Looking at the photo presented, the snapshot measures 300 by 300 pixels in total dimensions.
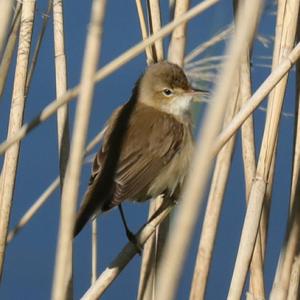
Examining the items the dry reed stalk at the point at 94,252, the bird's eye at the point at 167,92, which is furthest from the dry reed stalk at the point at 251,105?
the dry reed stalk at the point at 94,252

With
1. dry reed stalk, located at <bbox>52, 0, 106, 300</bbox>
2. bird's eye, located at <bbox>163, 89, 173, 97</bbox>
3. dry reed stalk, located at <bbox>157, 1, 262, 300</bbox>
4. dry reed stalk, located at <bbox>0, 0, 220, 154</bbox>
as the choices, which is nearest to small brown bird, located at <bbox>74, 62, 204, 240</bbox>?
bird's eye, located at <bbox>163, 89, 173, 97</bbox>

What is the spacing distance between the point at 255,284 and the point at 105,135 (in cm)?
77

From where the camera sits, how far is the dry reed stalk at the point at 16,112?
228cm

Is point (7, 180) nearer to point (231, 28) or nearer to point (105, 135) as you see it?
point (105, 135)

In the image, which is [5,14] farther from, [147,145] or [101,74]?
[147,145]

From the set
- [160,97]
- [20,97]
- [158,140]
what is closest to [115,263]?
[20,97]

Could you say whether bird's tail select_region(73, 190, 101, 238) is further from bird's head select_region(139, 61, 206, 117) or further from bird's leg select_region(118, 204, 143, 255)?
bird's head select_region(139, 61, 206, 117)

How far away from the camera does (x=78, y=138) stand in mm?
1538

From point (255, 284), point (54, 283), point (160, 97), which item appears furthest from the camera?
point (160, 97)

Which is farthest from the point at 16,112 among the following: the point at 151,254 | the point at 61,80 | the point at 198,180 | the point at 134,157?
the point at 198,180

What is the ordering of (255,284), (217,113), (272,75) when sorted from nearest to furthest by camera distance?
(217,113), (272,75), (255,284)

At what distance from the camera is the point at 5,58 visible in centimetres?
231

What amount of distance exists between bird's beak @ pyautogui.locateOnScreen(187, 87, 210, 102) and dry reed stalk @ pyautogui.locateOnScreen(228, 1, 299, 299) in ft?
1.99

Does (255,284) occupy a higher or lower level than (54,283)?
lower
